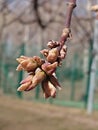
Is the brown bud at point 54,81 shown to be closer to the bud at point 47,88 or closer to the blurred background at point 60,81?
the bud at point 47,88

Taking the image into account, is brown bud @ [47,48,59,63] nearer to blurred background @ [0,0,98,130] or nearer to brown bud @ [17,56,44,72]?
brown bud @ [17,56,44,72]

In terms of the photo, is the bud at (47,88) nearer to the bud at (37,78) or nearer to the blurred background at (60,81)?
the bud at (37,78)

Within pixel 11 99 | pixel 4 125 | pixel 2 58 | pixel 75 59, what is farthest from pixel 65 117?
pixel 2 58

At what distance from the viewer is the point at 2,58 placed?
12.5 meters

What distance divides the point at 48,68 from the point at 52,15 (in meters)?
9.44

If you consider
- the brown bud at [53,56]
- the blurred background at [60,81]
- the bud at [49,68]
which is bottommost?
the bud at [49,68]

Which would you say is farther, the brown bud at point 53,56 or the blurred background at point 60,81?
the blurred background at point 60,81

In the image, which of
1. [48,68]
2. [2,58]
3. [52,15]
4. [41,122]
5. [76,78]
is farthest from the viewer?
[2,58]

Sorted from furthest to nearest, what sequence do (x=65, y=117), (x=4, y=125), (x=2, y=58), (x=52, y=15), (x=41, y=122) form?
(x=2, y=58) → (x=52, y=15) → (x=65, y=117) → (x=41, y=122) → (x=4, y=125)

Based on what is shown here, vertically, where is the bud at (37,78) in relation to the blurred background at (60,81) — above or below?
below

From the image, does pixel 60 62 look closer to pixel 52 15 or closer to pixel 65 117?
pixel 65 117

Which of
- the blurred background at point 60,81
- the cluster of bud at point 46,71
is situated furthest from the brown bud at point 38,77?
the blurred background at point 60,81

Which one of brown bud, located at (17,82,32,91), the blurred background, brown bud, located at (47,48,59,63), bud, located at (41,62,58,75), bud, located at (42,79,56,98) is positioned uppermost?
the blurred background

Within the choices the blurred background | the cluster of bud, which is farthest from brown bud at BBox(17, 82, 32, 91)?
the blurred background
